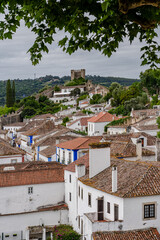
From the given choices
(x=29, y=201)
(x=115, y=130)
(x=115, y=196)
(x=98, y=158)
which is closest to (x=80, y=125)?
(x=115, y=130)

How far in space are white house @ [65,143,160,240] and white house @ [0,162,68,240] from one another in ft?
9.07

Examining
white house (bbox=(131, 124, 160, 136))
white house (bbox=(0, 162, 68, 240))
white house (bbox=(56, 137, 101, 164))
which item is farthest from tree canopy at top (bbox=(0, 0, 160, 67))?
white house (bbox=(131, 124, 160, 136))

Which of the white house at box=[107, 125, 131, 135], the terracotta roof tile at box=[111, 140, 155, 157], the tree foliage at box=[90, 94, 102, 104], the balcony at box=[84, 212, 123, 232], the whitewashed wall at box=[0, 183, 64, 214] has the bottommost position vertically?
the whitewashed wall at box=[0, 183, 64, 214]

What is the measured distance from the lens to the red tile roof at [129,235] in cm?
1661

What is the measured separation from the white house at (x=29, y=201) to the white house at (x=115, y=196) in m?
2.76

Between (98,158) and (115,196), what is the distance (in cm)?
459

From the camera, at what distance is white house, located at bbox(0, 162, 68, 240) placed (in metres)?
24.0

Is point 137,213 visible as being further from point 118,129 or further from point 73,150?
point 118,129

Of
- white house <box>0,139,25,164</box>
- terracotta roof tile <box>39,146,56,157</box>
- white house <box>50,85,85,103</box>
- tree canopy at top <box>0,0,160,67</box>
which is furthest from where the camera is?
white house <box>50,85,85,103</box>

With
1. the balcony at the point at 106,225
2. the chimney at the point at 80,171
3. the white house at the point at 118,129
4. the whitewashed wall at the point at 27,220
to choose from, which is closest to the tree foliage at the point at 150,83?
the white house at the point at 118,129

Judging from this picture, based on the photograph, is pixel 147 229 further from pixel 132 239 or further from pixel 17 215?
pixel 17 215

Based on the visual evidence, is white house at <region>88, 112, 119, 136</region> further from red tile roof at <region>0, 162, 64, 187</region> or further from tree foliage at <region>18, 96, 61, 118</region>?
tree foliage at <region>18, 96, 61, 118</region>

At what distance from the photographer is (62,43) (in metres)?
7.18

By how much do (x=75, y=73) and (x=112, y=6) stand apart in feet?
474
